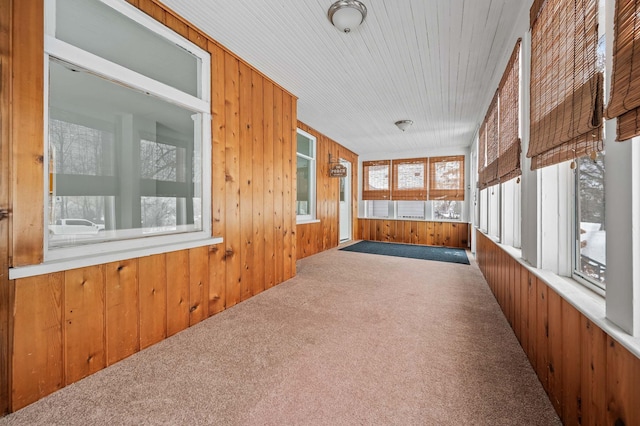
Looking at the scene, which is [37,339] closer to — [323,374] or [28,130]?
[28,130]

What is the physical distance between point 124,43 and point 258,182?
165 centimetres

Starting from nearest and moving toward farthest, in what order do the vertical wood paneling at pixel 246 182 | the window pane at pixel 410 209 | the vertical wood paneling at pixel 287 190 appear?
1. the vertical wood paneling at pixel 246 182
2. the vertical wood paneling at pixel 287 190
3. the window pane at pixel 410 209

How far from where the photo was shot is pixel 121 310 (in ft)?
6.12

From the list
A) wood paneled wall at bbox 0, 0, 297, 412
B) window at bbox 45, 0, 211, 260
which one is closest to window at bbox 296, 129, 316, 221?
wood paneled wall at bbox 0, 0, 297, 412

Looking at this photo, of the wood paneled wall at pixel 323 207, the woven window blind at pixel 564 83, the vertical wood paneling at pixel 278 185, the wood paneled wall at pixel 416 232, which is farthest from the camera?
the wood paneled wall at pixel 416 232

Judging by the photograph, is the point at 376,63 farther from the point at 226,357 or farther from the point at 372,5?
the point at 226,357

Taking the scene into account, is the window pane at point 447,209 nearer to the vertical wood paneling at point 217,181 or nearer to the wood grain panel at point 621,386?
the vertical wood paneling at point 217,181

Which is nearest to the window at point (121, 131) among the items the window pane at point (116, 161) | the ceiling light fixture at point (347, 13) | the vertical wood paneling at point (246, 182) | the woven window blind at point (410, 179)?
the window pane at point (116, 161)

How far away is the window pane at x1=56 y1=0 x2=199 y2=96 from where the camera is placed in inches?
65.5

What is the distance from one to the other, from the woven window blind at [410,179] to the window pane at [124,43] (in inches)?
242

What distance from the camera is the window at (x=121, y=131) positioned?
5.36 ft

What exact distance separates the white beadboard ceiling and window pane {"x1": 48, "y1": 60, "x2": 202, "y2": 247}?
2.97ft

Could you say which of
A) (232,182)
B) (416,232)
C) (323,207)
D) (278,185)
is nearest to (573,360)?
(232,182)

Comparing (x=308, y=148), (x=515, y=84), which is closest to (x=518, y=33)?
(x=515, y=84)
